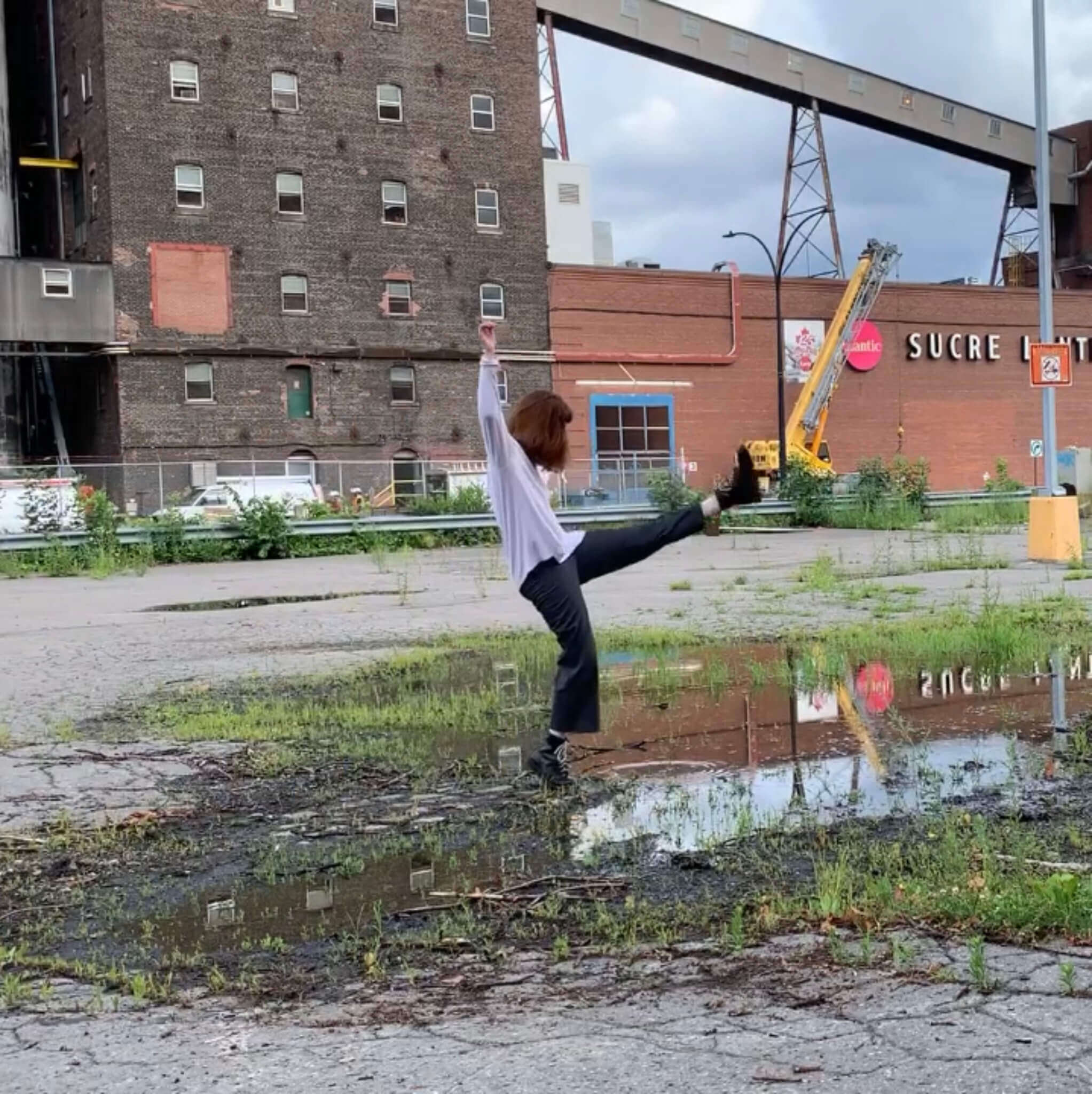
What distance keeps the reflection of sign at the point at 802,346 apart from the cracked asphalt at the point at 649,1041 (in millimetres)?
49310

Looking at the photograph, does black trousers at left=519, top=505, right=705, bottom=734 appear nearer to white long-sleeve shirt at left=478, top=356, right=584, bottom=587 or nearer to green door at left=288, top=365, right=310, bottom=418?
white long-sleeve shirt at left=478, top=356, right=584, bottom=587

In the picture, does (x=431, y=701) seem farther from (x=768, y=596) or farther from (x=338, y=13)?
(x=338, y=13)

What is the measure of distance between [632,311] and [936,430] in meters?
14.7

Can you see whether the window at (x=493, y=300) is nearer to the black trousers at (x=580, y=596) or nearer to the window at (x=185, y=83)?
the window at (x=185, y=83)

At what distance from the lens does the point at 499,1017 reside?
11.8 feet

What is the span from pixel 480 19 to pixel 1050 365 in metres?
36.4

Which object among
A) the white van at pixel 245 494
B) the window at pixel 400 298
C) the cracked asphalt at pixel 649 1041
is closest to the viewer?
the cracked asphalt at pixel 649 1041

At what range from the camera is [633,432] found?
49.2 m

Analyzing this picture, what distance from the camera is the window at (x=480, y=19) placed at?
161 feet

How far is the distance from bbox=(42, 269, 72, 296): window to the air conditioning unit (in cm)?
644

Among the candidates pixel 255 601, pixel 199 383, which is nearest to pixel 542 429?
pixel 255 601

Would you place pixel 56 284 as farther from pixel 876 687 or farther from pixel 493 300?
pixel 876 687

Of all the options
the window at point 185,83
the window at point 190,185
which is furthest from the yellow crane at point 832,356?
the window at point 185,83

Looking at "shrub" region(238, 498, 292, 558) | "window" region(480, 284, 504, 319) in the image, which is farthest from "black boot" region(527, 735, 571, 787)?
"window" region(480, 284, 504, 319)
